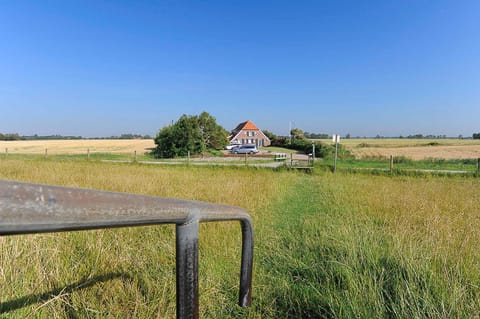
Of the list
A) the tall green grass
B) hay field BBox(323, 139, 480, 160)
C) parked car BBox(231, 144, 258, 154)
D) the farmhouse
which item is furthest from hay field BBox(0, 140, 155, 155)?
hay field BBox(323, 139, 480, 160)

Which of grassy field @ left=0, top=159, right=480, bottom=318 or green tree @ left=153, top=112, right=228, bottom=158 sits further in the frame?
green tree @ left=153, top=112, right=228, bottom=158

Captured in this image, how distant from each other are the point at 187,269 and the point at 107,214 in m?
A: 0.57

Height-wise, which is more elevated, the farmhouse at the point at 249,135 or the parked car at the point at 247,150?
the farmhouse at the point at 249,135

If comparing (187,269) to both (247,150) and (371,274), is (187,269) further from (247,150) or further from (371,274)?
(247,150)

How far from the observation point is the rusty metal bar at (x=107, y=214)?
63cm

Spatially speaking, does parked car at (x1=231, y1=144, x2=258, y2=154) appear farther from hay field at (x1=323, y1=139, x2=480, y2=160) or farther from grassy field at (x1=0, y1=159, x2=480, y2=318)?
grassy field at (x1=0, y1=159, x2=480, y2=318)

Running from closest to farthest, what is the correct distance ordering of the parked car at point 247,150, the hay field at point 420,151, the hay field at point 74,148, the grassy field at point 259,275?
the grassy field at point 259,275, the hay field at point 420,151, the parked car at point 247,150, the hay field at point 74,148

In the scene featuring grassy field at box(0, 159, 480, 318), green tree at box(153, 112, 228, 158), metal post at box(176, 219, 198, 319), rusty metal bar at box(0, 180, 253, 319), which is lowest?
grassy field at box(0, 159, 480, 318)

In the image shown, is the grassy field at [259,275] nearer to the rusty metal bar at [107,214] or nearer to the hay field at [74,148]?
the rusty metal bar at [107,214]

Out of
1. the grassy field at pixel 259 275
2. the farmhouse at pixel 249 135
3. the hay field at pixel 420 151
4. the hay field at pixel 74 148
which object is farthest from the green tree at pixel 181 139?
the grassy field at pixel 259 275

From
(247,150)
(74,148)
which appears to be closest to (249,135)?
(247,150)

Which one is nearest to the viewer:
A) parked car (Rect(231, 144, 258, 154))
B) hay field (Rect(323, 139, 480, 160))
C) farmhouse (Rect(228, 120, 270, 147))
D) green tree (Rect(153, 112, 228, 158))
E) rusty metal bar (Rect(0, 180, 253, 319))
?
rusty metal bar (Rect(0, 180, 253, 319))

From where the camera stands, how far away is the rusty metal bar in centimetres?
63

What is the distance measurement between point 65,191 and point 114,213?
0.18m
